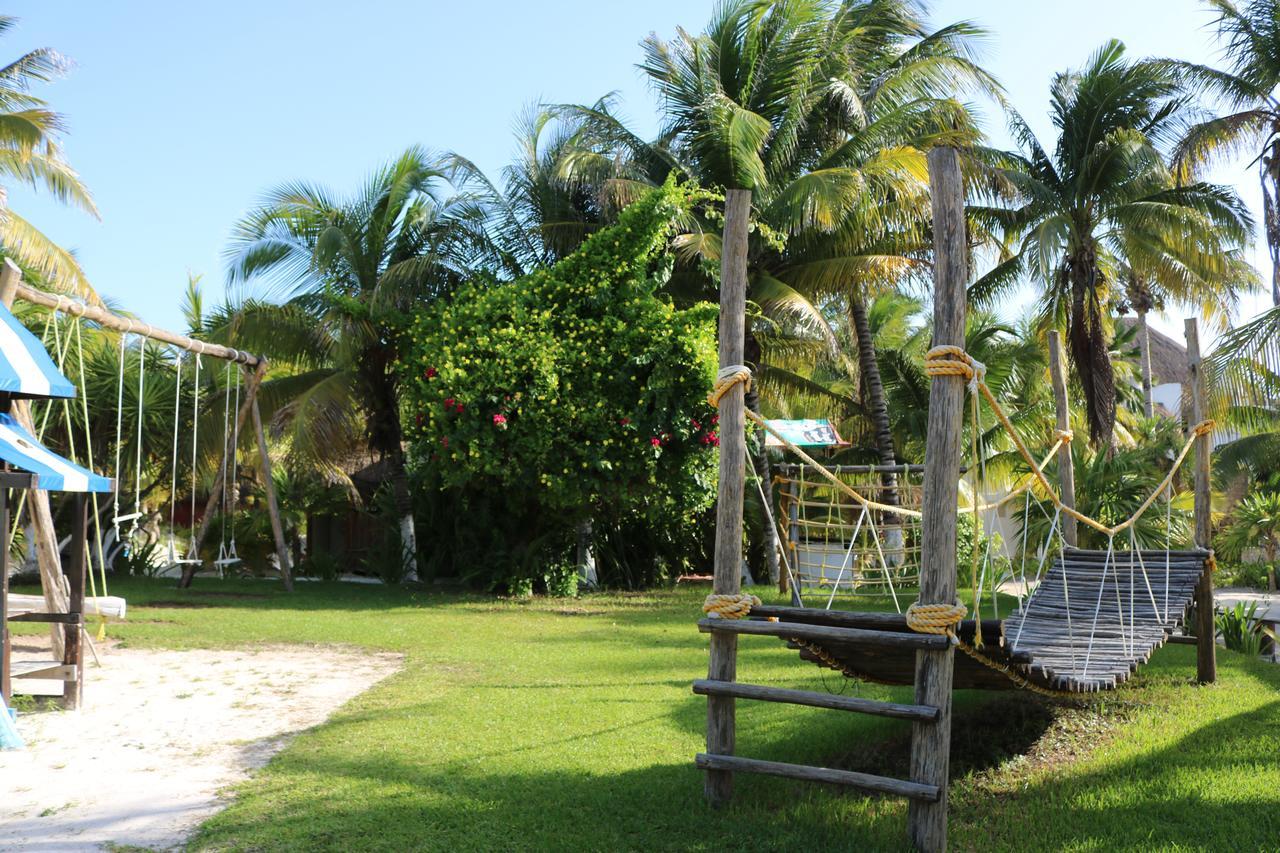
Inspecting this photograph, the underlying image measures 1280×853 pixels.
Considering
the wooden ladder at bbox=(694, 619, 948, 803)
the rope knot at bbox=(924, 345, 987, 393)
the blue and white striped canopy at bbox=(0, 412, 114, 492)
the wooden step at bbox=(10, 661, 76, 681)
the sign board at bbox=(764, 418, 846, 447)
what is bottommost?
the wooden step at bbox=(10, 661, 76, 681)

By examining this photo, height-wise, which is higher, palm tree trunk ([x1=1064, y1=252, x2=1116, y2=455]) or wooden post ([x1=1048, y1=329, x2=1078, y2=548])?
palm tree trunk ([x1=1064, y1=252, x2=1116, y2=455])

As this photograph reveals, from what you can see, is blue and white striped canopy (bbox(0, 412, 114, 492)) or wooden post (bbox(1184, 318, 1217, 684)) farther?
wooden post (bbox(1184, 318, 1217, 684))

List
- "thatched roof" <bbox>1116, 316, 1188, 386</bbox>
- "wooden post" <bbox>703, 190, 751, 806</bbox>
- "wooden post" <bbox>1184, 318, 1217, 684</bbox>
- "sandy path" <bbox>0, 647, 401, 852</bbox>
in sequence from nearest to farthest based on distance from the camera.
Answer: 1. "sandy path" <bbox>0, 647, 401, 852</bbox>
2. "wooden post" <bbox>703, 190, 751, 806</bbox>
3. "wooden post" <bbox>1184, 318, 1217, 684</bbox>
4. "thatched roof" <bbox>1116, 316, 1188, 386</bbox>

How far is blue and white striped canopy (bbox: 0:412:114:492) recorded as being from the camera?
20.5 ft

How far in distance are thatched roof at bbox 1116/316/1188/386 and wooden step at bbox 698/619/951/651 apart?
3353 centimetres

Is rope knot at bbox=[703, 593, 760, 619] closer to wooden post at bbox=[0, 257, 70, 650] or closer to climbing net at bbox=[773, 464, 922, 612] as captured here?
wooden post at bbox=[0, 257, 70, 650]

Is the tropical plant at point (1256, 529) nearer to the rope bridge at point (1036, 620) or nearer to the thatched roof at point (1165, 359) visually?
the rope bridge at point (1036, 620)

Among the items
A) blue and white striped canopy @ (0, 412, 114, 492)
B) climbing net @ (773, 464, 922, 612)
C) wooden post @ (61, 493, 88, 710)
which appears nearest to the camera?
blue and white striped canopy @ (0, 412, 114, 492)

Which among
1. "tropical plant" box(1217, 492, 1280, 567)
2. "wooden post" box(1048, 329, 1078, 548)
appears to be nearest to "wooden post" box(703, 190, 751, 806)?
"wooden post" box(1048, 329, 1078, 548)

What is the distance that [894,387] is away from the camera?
20281mm

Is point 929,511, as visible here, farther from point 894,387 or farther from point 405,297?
point 894,387

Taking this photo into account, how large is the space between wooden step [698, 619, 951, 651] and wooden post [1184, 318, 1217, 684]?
14.5 ft

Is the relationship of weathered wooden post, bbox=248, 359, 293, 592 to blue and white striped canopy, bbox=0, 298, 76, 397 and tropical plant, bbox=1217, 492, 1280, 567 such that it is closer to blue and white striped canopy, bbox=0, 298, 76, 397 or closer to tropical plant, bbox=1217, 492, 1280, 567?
blue and white striped canopy, bbox=0, 298, 76, 397

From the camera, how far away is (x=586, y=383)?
13.4m
